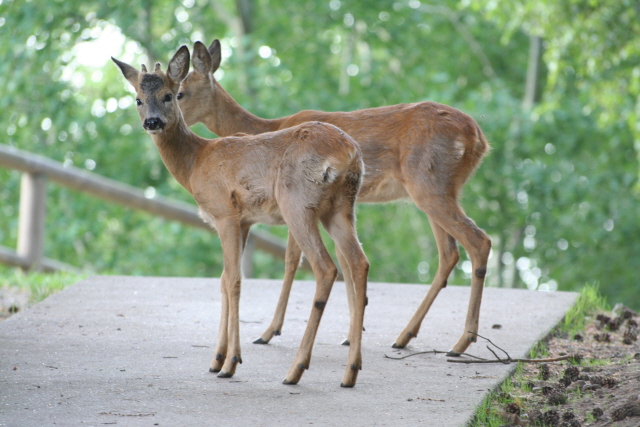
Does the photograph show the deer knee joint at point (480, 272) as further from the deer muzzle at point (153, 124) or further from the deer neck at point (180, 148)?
the deer muzzle at point (153, 124)

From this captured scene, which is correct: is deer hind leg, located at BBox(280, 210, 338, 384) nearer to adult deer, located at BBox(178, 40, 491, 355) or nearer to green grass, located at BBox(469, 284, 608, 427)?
adult deer, located at BBox(178, 40, 491, 355)

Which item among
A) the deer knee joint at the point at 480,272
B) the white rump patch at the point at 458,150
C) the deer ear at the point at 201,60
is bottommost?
the deer knee joint at the point at 480,272

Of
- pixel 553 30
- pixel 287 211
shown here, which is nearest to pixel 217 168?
pixel 287 211

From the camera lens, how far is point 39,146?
16.2 metres

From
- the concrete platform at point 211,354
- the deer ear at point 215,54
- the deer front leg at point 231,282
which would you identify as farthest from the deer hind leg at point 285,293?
the deer ear at point 215,54

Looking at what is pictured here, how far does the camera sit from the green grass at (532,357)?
13.6 ft

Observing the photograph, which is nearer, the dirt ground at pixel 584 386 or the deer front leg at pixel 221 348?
the dirt ground at pixel 584 386

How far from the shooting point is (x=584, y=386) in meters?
Answer: 4.66

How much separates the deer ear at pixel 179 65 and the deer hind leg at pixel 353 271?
1.23 m

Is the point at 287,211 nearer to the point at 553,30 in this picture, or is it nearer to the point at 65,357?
the point at 65,357

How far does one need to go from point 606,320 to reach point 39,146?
12.4 m

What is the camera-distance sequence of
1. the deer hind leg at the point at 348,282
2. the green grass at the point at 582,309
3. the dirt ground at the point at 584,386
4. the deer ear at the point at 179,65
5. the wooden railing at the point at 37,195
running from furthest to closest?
the wooden railing at the point at 37,195 → the green grass at the point at 582,309 → the deer hind leg at the point at 348,282 → the deer ear at the point at 179,65 → the dirt ground at the point at 584,386

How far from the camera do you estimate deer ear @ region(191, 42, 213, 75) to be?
655cm

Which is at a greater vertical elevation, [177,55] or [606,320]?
[177,55]
